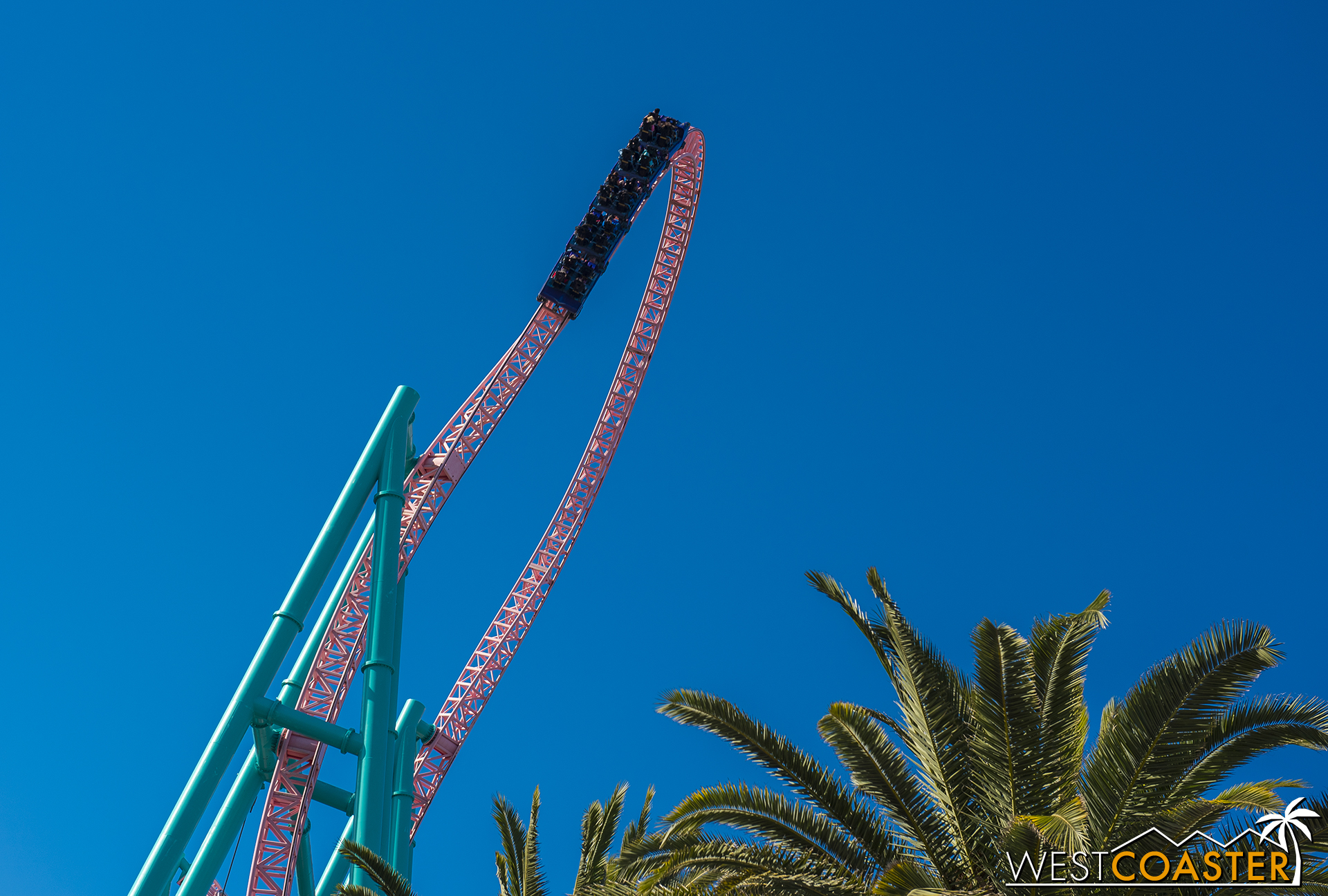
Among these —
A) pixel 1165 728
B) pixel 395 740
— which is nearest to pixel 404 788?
pixel 395 740

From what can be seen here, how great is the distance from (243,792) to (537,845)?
802 cm

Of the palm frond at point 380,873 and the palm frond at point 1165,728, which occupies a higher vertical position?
the palm frond at point 1165,728

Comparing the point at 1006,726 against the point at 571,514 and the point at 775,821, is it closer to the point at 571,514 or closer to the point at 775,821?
the point at 775,821

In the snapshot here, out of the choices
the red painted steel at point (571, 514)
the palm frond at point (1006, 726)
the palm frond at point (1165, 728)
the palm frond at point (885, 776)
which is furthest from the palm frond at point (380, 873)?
the red painted steel at point (571, 514)

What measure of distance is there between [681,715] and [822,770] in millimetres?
1321

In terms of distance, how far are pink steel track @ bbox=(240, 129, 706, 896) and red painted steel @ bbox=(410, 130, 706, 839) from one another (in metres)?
0.03

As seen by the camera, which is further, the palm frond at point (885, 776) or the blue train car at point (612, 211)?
the blue train car at point (612, 211)

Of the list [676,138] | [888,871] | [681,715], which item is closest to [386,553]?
[681,715]

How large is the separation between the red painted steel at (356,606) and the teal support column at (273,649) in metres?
1.02

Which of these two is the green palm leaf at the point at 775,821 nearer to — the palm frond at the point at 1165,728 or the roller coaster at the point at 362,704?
the palm frond at the point at 1165,728

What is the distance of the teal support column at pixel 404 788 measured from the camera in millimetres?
18609

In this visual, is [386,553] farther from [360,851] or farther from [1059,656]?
[1059,656]

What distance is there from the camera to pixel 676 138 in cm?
3422

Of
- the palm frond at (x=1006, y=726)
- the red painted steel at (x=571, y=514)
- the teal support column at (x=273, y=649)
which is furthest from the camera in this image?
the red painted steel at (x=571, y=514)
